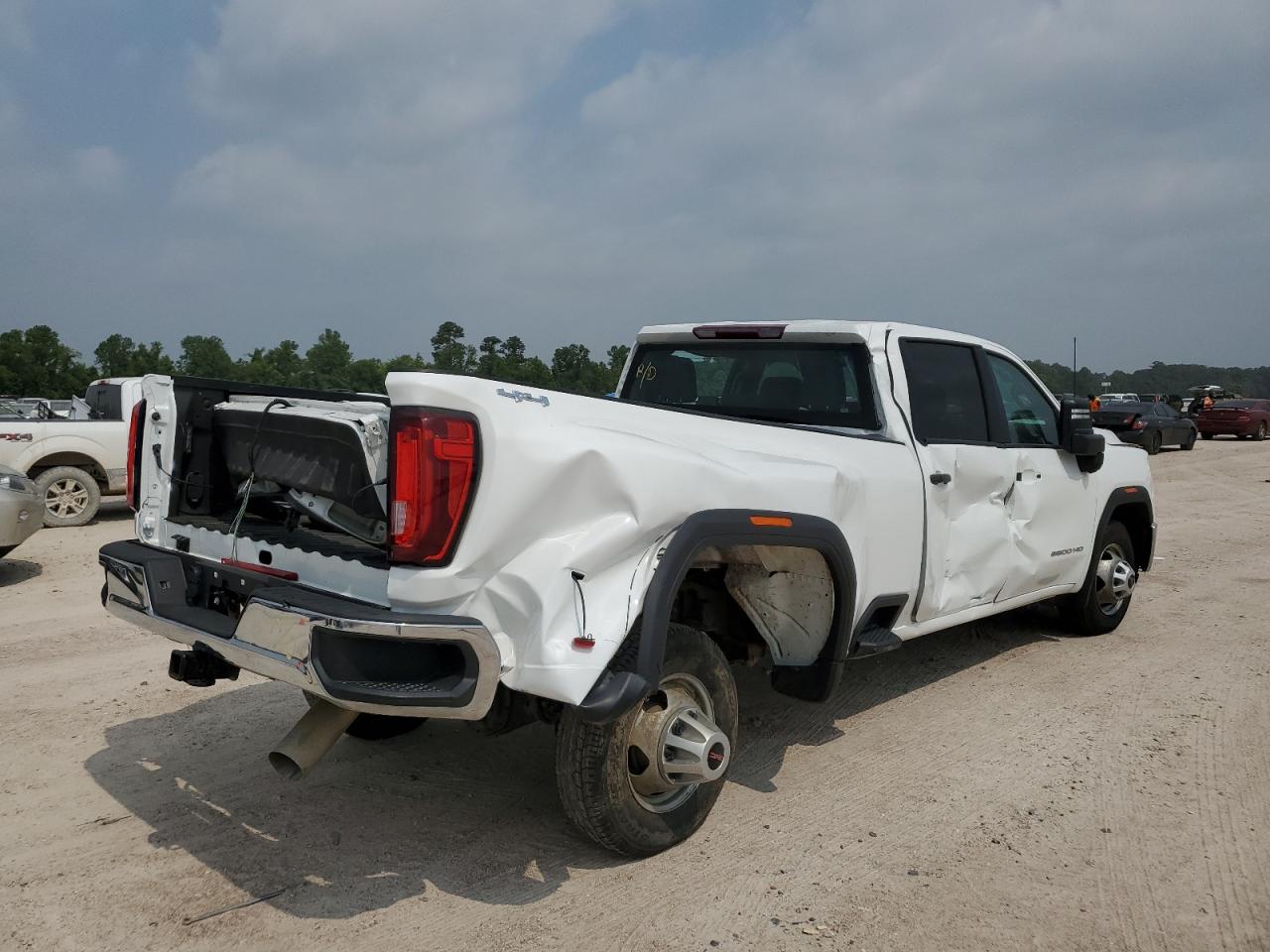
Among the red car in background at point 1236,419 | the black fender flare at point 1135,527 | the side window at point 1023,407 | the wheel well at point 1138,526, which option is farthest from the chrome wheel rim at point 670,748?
the red car in background at point 1236,419

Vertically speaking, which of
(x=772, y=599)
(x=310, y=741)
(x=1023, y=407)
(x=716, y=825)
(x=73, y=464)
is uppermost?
(x=1023, y=407)

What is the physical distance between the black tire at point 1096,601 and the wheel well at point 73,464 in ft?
34.9

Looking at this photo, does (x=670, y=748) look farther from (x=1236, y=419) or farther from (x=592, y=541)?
(x=1236, y=419)

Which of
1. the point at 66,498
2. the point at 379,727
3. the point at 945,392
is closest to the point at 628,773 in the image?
the point at 379,727

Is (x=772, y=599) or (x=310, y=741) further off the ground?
(x=772, y=599)

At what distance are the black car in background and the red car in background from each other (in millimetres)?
4904

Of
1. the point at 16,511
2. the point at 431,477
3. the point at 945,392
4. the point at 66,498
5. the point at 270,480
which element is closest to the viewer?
the point at 431,477

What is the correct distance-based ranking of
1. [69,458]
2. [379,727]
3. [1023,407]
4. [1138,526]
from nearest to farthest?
[379,727]
[1023,407]
[1138,526]
[69,458]

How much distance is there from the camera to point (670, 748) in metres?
3.51

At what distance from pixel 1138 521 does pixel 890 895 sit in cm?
461

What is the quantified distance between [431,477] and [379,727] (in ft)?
7.08

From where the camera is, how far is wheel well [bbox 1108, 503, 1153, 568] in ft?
22.5

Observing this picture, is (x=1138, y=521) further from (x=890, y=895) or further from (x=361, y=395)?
(x=361, y=395)

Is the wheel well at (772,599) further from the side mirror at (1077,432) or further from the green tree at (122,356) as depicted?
the green tree at (122,356)
